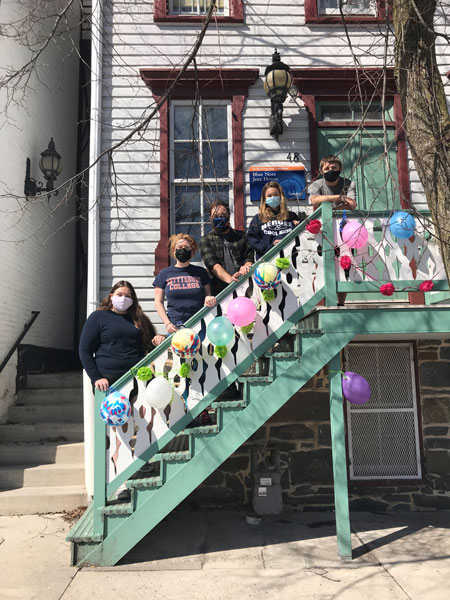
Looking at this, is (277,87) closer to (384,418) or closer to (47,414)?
(384,418)

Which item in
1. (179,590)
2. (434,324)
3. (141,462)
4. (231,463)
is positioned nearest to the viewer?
(179,590)

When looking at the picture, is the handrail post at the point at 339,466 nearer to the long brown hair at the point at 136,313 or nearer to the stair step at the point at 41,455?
the long brown hair at the point at 136,313

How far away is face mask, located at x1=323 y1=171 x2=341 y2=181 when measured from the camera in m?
5.03

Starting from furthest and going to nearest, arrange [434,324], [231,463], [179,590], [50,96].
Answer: [50,96]
[231,463]
[434,324]
[179,590]

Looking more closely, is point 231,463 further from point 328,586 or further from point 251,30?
point 251,30

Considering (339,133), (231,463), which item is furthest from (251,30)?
(231,463)

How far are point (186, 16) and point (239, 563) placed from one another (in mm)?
6952

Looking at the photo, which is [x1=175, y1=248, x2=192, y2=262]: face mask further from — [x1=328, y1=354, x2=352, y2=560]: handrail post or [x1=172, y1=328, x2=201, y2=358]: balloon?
[x1=328, y1=354, x2=352, y2=560]: handrail post

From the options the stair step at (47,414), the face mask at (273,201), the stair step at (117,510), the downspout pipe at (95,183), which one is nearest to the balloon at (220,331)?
the face mask at (273,201)

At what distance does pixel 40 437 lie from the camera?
20.6 feet

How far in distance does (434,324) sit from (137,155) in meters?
4.40

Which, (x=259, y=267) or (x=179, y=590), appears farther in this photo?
(x=259, y=267)

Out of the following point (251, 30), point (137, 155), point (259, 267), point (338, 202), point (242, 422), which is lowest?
point (242, 422)

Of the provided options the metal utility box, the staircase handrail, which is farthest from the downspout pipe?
the metal utility box
